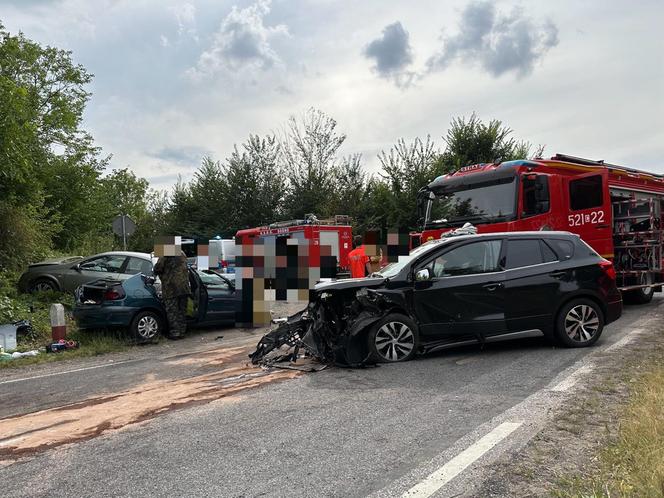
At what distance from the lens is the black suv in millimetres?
7035

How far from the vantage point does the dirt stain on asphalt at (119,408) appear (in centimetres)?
469

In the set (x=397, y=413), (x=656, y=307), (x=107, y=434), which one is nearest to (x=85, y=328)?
(x=107, y=434)

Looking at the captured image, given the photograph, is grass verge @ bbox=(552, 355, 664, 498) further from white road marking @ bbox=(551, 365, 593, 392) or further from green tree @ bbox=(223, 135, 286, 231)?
green tree @ bbox=(223, 135, 286, 231)

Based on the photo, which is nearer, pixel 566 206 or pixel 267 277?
pixel 566 206

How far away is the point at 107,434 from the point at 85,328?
605 centimetres

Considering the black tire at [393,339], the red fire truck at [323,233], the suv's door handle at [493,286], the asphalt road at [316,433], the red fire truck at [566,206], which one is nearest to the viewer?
the asphalt road at [316,433]

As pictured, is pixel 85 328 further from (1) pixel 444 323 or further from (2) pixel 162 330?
(1) pixel 444 323

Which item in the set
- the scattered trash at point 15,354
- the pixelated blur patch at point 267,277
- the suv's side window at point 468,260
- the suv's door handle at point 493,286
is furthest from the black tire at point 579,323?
the scattered trash at point 15,354

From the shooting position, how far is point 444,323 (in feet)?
23.6

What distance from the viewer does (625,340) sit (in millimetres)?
8078

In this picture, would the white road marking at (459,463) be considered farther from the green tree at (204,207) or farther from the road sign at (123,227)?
the green tree at (204,207)

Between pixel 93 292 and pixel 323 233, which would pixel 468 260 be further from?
pixel 323 233

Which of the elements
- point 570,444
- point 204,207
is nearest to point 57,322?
point 570,444

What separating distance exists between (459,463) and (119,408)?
3464mm
